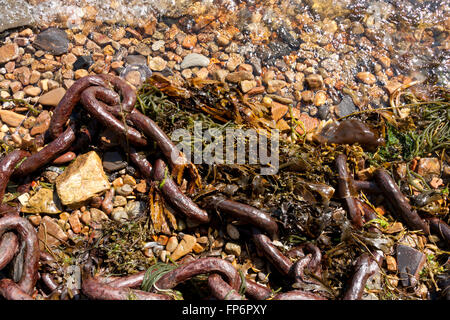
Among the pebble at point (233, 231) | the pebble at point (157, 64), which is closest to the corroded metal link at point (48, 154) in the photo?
the pebble at point (157, 64)

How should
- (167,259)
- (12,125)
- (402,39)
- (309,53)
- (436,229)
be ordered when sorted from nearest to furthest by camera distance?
(167,259)
(436,229)
(12,125)
(309,53)
(402,39)

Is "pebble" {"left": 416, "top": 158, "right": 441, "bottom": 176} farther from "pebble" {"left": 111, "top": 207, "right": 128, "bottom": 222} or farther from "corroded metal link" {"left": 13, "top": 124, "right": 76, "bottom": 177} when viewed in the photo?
"corroded metal link" {"left": 13, "top": 124, "right": 76, "bottom": 177}

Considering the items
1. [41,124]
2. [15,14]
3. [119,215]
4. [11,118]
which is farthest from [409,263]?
[15,14]

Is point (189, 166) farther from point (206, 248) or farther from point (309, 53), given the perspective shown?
point (309, 53)

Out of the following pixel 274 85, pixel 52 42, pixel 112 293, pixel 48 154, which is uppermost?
pixel 52 42

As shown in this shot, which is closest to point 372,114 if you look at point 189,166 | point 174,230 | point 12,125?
point 189,166

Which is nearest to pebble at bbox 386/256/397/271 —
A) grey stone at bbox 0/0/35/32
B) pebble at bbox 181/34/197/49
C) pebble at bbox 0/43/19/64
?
pebble at bbox 181/34/197/49

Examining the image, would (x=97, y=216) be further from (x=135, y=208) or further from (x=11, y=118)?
(x=11, y=118)
